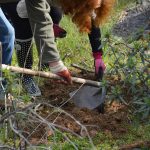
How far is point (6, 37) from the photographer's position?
386cm

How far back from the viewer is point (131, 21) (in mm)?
7266

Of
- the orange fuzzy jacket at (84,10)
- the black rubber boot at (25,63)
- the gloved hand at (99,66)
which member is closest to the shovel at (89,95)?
the gloved hand at (99,66)

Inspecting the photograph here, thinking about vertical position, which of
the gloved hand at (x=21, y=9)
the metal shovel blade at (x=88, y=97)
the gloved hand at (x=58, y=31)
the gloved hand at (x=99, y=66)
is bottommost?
the metal shovel blade at (x=88, y=97)

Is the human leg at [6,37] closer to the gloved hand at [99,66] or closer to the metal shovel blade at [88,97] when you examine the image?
the metal shovel blade at [88,97]

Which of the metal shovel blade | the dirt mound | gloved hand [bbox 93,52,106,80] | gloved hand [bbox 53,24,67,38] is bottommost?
the dirt mound

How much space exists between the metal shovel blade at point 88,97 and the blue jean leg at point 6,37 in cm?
59

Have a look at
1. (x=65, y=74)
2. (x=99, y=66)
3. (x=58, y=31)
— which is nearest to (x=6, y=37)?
(x=65, y=74)

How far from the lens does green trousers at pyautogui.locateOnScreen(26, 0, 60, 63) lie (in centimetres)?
357

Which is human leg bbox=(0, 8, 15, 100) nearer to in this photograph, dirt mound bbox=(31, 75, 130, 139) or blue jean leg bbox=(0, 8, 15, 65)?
blue jean leg bbox=(0, 8, 15, 65)

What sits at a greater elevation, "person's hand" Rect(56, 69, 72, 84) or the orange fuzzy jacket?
the orange fuzzy jacket

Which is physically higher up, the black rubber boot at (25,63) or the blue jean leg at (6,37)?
the blue jean leg at (6,37)

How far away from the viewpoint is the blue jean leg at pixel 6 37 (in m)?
3.81

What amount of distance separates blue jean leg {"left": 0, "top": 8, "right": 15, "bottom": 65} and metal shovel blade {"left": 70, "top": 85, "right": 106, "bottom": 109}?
0.59m

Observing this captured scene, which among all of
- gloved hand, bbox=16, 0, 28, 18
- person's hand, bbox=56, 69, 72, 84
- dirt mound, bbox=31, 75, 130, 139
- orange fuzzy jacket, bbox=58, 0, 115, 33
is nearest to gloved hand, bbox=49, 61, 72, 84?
person's hand, bbox=56, 69, 72, 84
